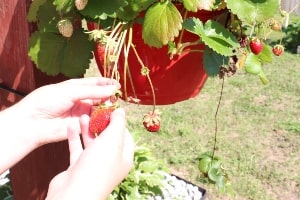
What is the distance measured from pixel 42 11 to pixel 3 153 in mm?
329

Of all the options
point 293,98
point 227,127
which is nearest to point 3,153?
point 227,127

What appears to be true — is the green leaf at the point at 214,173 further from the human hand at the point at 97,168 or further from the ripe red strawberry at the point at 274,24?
the human hand at the point at 97,168

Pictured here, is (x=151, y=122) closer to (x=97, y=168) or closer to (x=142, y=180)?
(x=97, y=168)

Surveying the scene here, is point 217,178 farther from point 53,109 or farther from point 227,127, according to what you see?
point 227,127

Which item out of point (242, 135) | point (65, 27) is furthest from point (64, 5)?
point (242, 135)

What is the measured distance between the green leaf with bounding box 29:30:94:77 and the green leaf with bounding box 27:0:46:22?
0.03 meters

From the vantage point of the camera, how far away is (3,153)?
3.61ft

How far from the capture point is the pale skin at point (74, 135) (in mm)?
840

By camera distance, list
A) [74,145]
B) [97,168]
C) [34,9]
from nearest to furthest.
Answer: [97,168] < [74,145] < [34,9]

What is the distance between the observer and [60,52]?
1.08 metres

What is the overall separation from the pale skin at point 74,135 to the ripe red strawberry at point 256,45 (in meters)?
0.36

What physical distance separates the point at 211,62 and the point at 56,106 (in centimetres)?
35

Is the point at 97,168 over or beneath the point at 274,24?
beneath

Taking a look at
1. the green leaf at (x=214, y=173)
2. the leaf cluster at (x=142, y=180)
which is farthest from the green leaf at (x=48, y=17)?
the leaf cluster at (x=142, y=180)
